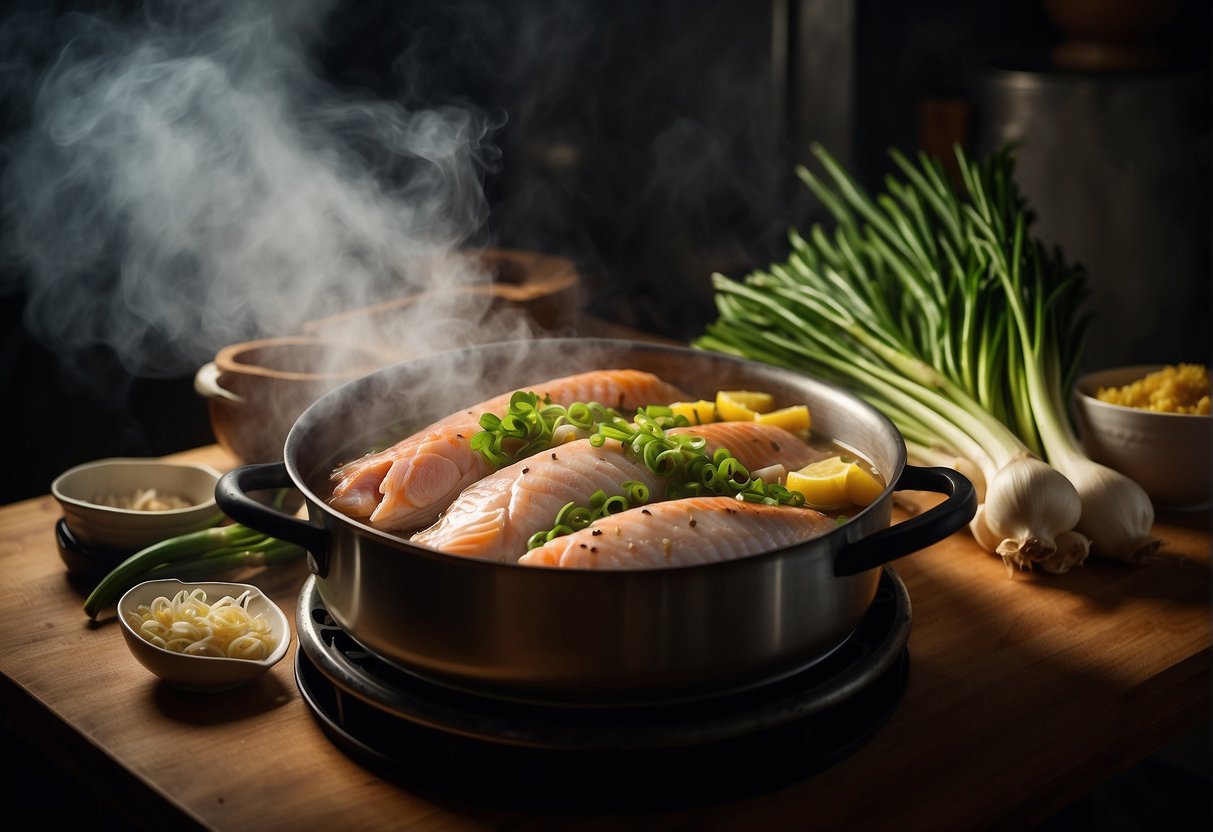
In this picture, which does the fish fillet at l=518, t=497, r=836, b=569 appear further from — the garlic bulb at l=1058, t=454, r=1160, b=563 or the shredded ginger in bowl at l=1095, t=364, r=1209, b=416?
the shredded ginger in bowl at l=1095, t=364, r=1209, b=416

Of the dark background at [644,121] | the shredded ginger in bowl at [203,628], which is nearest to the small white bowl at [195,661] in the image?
the shredded ginger in bowl at [203,628]

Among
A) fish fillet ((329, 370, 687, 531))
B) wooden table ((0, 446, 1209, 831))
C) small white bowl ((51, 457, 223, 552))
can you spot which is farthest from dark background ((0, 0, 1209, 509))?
fish fillet ((329, 370, 687, 531))

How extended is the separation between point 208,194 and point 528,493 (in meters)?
2.46

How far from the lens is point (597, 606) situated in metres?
1.31

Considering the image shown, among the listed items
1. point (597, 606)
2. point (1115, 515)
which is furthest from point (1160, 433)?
point (597, 606)

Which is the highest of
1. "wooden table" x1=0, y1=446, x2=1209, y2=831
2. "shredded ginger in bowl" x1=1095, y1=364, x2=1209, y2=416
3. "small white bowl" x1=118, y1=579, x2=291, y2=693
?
"shredded ginger in bowl" x1=1095, y1=364, x2=1209, y2=416

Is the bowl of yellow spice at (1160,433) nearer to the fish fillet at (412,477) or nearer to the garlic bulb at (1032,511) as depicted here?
the garlic bulb at (1032,511)

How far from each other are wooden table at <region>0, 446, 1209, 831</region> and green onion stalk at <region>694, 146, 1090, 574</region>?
14 cm

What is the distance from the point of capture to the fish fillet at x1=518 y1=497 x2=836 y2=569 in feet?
4.78

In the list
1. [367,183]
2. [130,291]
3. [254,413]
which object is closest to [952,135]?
[367,183]

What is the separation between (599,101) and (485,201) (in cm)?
60

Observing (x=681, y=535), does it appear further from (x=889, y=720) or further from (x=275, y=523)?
(x=275, y=523)

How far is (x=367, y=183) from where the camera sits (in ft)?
13.2

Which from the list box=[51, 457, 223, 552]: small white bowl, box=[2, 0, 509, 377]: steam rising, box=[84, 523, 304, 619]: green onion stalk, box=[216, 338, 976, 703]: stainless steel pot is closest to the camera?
box=[216, 338, 976, 703]: stainless steel pot
